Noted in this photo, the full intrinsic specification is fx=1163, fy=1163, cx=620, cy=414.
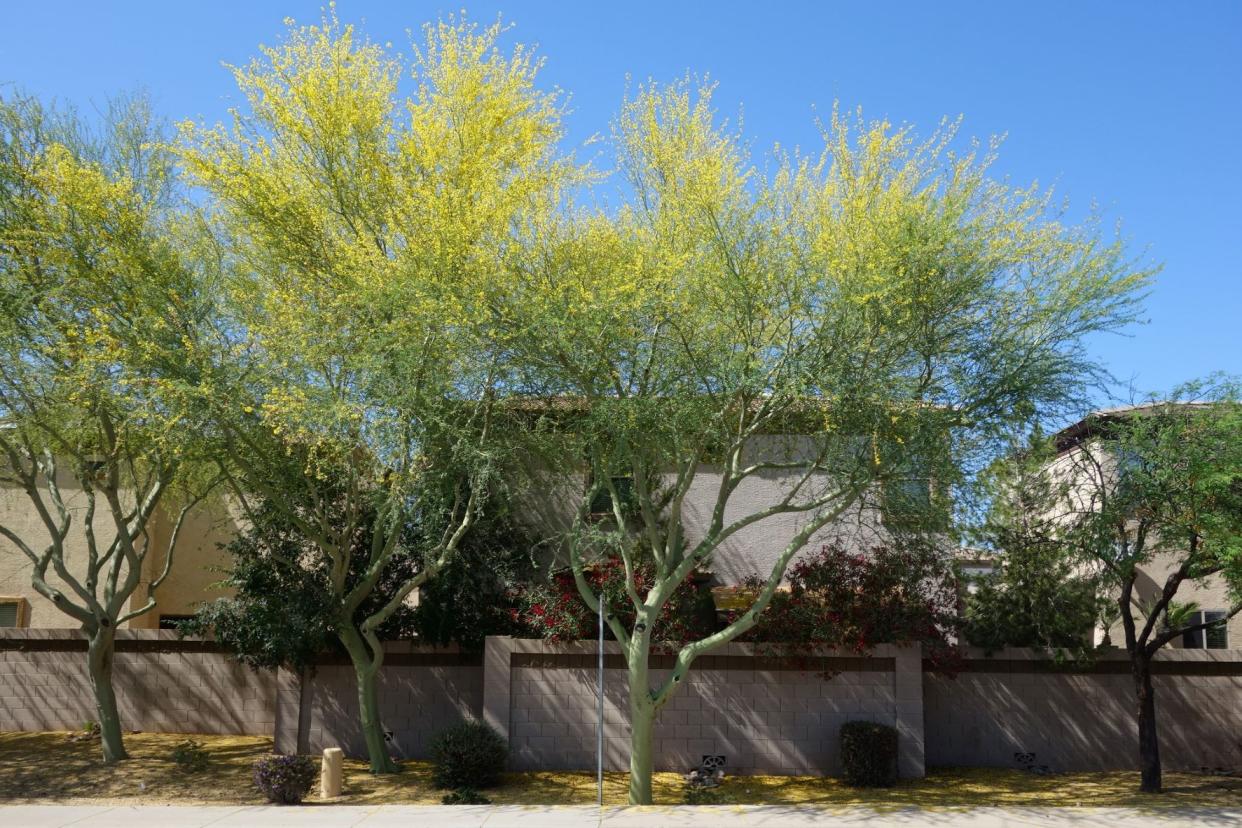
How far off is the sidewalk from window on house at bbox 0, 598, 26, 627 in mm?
10438

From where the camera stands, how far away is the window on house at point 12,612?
24.5 m

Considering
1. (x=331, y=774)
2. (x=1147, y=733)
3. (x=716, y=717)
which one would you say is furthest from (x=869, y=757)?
(x=331, y=774)

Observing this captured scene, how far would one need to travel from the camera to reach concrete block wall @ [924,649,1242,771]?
18672 millimetres

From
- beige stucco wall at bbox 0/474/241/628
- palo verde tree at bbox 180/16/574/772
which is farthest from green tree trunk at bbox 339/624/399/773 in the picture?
beige stucco wall at bbox 0/474/241/628

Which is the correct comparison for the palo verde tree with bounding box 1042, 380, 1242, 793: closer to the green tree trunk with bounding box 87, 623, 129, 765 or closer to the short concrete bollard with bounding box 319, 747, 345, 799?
the short concrete bollard with bounding box 319, 747, 345, 799

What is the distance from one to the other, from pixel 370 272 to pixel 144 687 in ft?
33.8

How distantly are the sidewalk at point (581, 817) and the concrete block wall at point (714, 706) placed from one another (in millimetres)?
3091

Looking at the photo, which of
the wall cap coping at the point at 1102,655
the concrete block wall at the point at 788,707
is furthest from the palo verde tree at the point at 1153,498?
the concrete block wall at the point at 788,707

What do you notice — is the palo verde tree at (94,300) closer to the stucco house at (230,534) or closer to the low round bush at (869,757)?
the stucco house at (230,534)

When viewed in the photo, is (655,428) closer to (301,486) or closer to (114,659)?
(301,486)

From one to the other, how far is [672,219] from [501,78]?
3563mm

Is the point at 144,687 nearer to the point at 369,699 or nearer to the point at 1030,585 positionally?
the point at 369,699

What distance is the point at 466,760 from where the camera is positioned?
663 inches

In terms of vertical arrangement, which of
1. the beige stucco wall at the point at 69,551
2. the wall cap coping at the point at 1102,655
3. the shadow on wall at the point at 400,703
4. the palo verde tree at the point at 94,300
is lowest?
the shadow on wall at the point at 400,703
